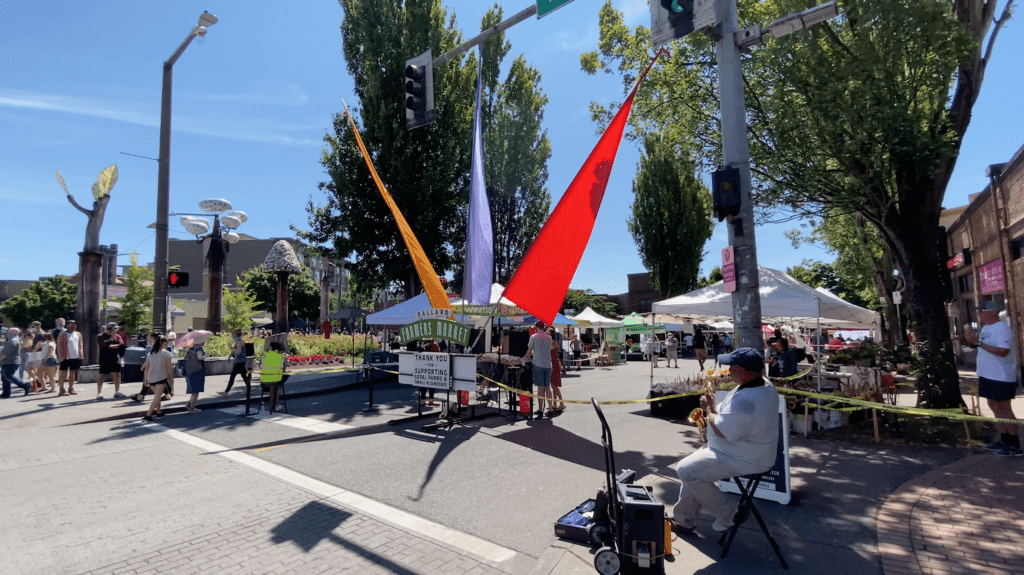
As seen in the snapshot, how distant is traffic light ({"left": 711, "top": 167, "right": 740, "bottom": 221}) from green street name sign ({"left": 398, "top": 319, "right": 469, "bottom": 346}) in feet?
15.7

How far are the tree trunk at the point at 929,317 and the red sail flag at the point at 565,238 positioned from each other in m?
6.30

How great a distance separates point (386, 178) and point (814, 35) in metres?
15.4

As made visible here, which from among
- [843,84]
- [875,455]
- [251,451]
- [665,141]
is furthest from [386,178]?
[875,455]

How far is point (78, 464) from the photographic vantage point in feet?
22.9

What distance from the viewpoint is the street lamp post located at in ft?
37.3

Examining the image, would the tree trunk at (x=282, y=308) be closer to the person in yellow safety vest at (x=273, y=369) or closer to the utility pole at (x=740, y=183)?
the person in yellow safety vest at (x=273, y=369)

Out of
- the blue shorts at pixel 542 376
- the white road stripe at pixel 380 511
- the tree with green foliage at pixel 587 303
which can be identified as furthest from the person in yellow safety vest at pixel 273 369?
the tree with green foliage at pixel 587 303

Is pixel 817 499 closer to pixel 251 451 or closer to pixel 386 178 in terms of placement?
pixel 251 451

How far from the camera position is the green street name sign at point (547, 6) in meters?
6.89

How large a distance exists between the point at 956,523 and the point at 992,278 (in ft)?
54.4

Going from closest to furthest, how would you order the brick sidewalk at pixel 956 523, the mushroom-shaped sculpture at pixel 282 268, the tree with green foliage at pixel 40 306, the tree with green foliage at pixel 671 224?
the brick sidewalk at pixel 956 523 → the mushroom-shaped sculpture at pixel 282 268 → the tree with green foliage at pixel 671 224 → the tree with green foliage at pixel 40 306

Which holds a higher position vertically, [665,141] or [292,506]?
[665,141]

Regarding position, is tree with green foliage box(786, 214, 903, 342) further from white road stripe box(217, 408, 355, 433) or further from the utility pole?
white road stripe box(217, 408, 355, 433)

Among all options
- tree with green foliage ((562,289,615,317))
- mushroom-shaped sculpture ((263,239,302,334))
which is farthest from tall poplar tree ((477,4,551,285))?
tree with green foliage ((562,289,615,317))
